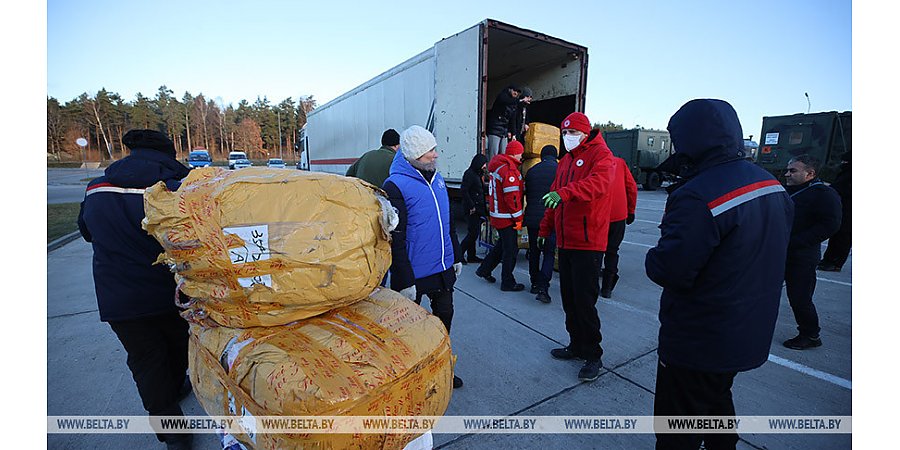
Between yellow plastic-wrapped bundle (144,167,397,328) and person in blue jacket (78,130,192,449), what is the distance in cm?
55

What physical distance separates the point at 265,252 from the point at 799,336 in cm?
431

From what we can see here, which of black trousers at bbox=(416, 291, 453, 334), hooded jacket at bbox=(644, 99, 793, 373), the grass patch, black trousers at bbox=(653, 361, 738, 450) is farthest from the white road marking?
the grass patch

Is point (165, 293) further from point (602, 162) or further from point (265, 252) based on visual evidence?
point (602, 162)

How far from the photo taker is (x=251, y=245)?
4.73 feet

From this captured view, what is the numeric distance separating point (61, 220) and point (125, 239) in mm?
11534

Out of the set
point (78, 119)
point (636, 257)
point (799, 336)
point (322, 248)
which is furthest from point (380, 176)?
point (78, 119)

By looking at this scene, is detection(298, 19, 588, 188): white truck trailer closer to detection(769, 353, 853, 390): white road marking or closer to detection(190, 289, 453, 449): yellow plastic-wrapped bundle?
detection(769, 353, 853, 390): white road marking

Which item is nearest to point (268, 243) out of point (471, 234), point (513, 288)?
point (513, 288)

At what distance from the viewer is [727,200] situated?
5.05 feet

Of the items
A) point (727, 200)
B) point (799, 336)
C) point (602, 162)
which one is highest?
point (602, 162)

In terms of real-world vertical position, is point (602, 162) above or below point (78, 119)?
below

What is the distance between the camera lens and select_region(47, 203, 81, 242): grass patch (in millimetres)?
8424

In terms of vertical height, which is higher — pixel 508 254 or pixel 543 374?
pixel 508 254

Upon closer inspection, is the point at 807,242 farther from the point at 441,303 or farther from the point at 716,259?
the point at 441,303
